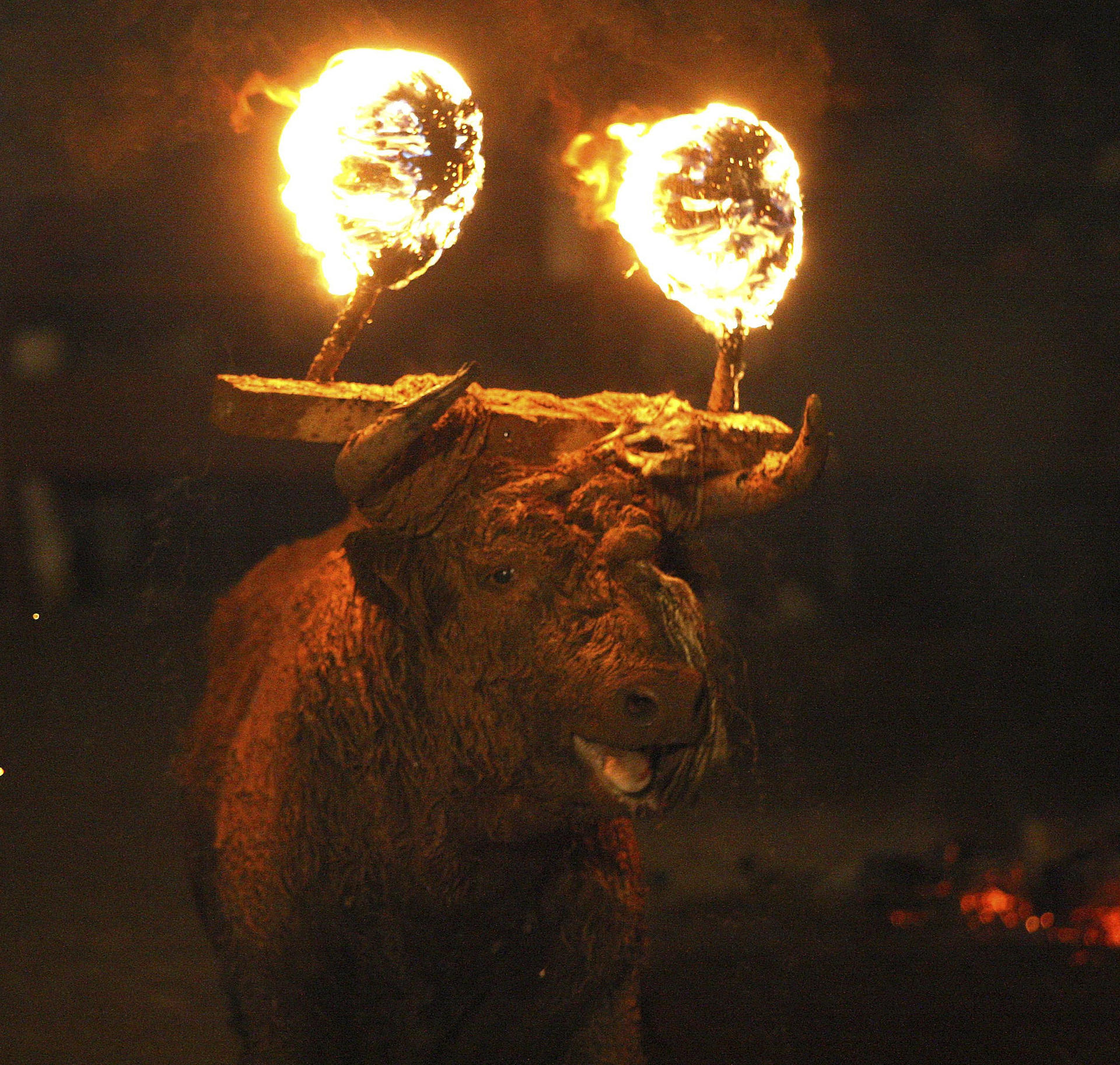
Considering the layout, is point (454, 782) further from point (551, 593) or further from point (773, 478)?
point (773, 478)

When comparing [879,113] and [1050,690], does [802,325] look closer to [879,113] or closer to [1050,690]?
[879,113]

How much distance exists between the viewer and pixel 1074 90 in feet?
15.7

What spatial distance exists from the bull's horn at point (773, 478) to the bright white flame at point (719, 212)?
404 millimetres

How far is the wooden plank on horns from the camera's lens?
2.31 meters

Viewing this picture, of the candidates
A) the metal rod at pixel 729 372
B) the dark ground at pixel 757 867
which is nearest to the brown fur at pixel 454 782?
the metal rod at pixel 729 372

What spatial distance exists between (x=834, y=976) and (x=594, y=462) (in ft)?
8.44

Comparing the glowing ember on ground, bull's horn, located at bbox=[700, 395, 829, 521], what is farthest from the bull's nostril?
the glowing ember on ground

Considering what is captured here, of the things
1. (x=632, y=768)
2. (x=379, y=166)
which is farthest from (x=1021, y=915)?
(x=379, y=166)

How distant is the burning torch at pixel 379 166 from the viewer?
2479 millimetres

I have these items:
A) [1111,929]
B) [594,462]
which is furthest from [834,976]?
[594,462]

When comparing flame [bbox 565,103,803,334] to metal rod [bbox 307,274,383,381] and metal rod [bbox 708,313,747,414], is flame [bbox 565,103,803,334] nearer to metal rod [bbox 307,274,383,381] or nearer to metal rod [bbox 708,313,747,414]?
metal rod [bbox 708,313,747,414]

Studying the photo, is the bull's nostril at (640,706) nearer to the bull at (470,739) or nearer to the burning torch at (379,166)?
the bull at (470,739)

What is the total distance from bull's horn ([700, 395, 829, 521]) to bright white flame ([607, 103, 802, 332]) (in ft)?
1.32

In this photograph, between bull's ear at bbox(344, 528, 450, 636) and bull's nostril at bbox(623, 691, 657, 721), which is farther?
bull's ear at bbox(344, 528, 450, 636)
